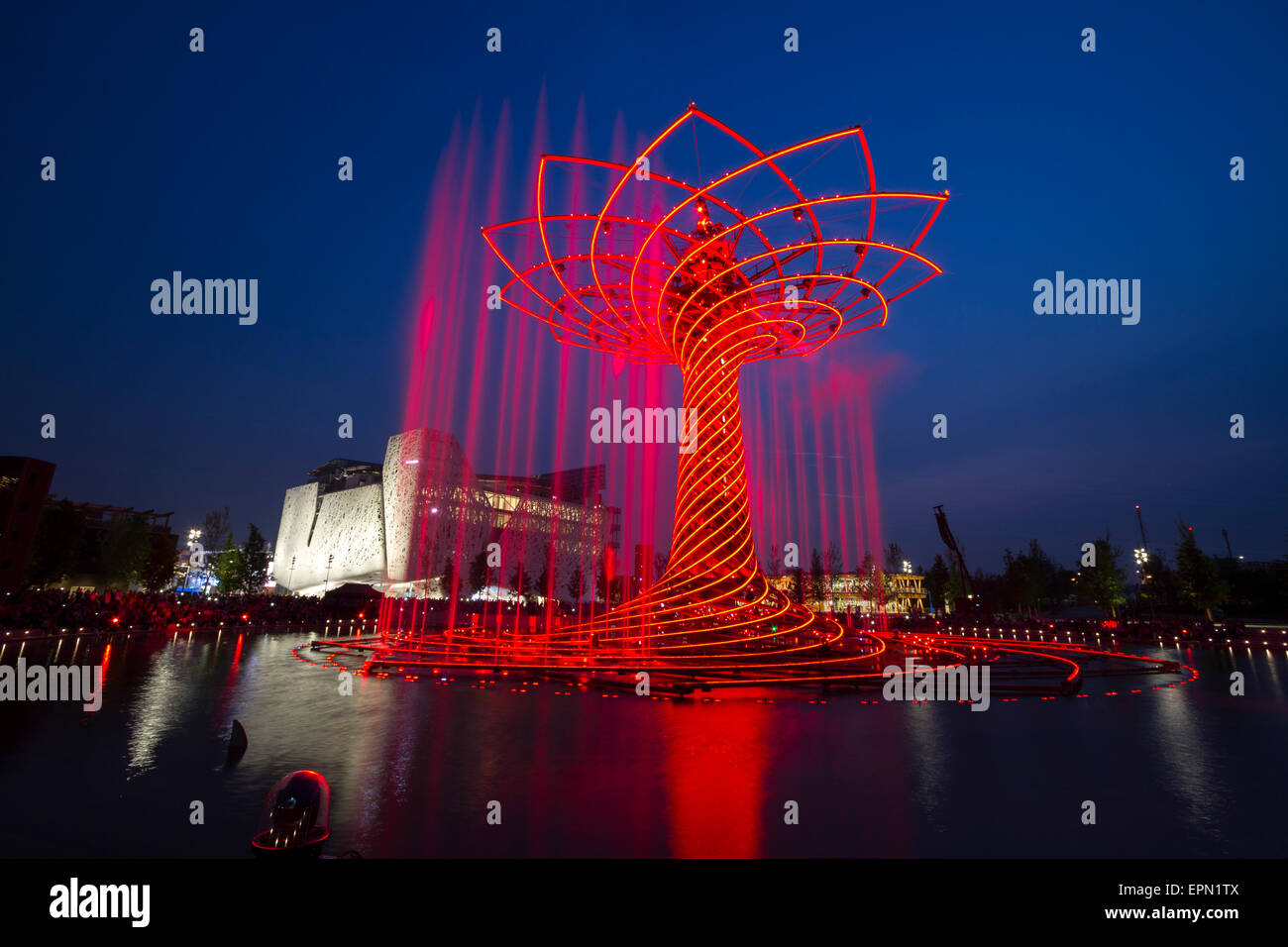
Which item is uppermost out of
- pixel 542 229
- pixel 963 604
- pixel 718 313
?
pixel 542 229

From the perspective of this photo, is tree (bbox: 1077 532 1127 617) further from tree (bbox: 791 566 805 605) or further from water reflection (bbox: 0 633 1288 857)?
water reflection (bbox: 0 633 1288 857)

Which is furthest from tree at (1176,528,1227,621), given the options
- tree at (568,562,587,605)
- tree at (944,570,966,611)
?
tree at (568,562,587,605)

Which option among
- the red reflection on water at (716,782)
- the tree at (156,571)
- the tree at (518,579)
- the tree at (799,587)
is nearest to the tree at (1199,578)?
the tree at (799,587)

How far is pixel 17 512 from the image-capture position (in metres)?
25.6

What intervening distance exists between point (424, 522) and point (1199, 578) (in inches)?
2450

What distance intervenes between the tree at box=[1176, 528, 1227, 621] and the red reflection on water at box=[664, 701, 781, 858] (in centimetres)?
4126

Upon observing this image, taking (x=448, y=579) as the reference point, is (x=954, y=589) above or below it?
below

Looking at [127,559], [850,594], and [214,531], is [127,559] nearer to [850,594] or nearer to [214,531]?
[214,531]

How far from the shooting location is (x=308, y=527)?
74062 mm

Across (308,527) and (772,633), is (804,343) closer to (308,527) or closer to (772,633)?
(772,633)

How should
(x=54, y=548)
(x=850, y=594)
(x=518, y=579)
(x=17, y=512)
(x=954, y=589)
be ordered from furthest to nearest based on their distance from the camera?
(x=518, y=579) → (x=850, y=594) → (x=954, y=589) → (x=54, y=548) → (x=17, y=512)

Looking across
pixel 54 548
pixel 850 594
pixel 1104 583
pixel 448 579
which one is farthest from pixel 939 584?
pixel 54 548
